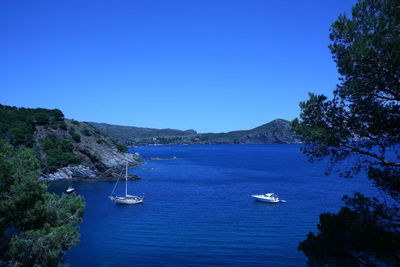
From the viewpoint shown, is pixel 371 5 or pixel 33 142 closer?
pixel 371 5

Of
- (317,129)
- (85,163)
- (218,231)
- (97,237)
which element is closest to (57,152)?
(85,163)

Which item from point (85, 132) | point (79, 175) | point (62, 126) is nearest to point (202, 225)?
point (79, 175)

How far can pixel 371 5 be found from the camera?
10695 millimetres

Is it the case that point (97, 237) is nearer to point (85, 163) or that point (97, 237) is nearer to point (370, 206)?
point (370, 206)

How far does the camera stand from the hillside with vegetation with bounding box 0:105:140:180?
70875 mm

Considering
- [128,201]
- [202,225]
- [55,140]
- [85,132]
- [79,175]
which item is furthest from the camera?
[85,132]

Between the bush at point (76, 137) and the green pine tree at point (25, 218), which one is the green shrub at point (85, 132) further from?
the green pine tree at point (25, 218)

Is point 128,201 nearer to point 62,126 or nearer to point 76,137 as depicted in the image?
point 76,137

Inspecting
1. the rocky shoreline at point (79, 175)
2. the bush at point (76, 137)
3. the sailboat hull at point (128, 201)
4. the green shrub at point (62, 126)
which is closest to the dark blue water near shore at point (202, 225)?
the sailboat hull at point (128, 201)

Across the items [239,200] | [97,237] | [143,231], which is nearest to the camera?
[97,237]

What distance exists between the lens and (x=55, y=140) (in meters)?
81.6

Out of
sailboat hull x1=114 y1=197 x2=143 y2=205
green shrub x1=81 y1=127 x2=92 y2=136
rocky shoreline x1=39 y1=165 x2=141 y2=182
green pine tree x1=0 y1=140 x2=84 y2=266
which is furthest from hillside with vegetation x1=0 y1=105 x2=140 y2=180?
green pine tree x1=0 y1=140 x2=84 y2=266

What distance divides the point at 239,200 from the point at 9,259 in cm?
4056

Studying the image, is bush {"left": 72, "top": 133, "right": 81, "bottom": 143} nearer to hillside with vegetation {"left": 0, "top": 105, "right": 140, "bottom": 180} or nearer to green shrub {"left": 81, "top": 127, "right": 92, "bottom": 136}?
hillside with vegetation {"left": 0, "top": 105, "right": 140, "bottom": 180}
